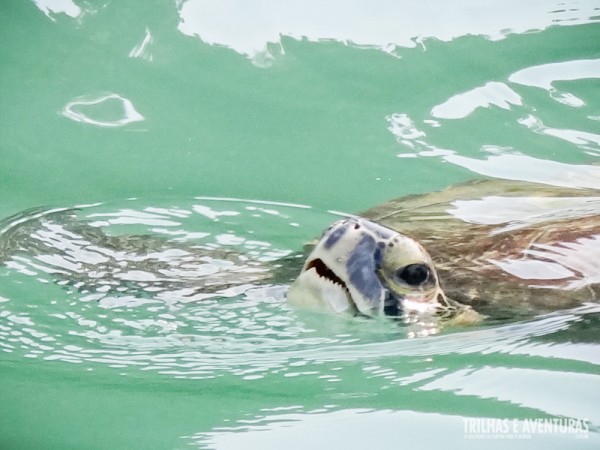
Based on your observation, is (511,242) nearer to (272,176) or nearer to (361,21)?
(272,176)

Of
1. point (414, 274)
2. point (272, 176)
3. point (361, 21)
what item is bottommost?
point (414, 274)

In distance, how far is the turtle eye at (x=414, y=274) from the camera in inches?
80.0

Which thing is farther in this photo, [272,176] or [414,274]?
[272,176]

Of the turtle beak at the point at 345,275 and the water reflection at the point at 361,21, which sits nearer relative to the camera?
the turtle beak at the point at 345,275

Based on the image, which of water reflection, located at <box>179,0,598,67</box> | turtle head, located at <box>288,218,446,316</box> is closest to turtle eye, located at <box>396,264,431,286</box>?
turtle head, located at <box>288,218,446,316</box>

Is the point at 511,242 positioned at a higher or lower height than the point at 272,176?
lower

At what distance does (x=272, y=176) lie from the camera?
3080 millimetres

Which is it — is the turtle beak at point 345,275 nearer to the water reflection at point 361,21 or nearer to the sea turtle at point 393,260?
the sea turtle at point 393,260

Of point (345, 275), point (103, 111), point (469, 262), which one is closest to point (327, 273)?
point (345, 275)

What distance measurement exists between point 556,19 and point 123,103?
1.80 meters

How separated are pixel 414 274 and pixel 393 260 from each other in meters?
0.05

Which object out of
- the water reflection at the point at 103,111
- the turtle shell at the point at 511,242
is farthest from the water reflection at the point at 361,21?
the turtle shell at the point at 511,242

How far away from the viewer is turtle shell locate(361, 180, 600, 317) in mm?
2152

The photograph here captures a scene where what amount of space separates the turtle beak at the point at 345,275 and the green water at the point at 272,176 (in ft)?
0.14
